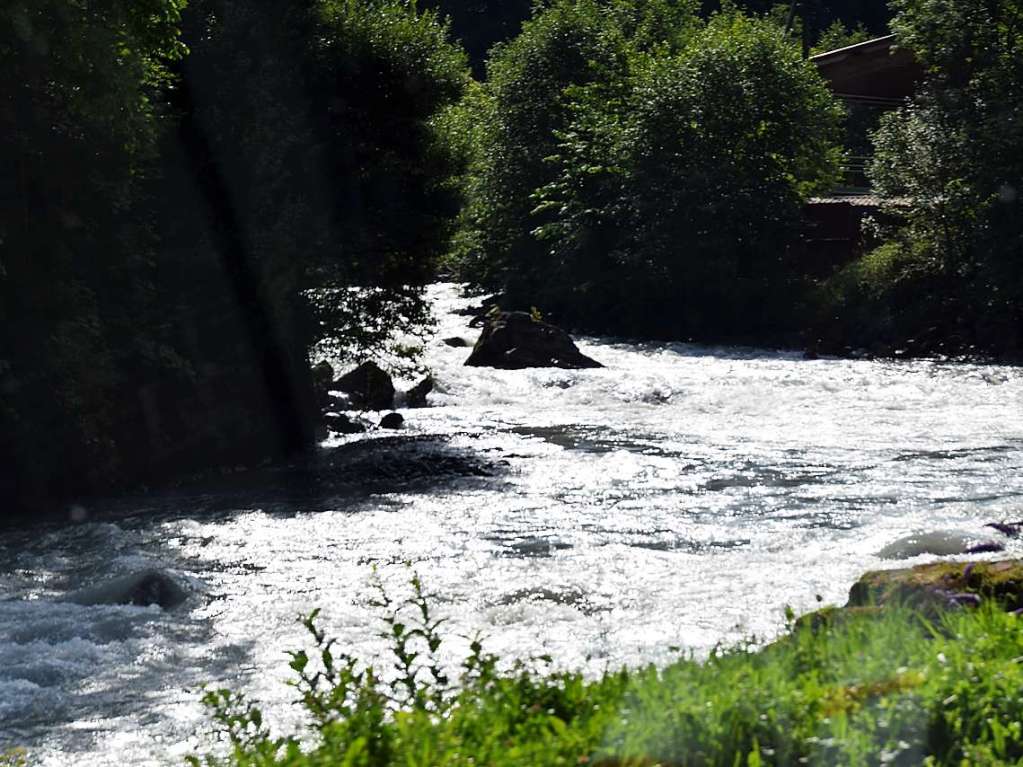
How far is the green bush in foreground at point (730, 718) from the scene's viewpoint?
14.8 feet

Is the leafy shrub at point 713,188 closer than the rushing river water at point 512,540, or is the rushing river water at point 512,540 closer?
the rushing river water at point 512,540

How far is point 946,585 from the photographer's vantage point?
7.65 metres

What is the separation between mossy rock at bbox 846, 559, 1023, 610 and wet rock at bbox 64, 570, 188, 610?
17.7 ft

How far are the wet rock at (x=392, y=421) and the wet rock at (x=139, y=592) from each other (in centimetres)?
1195

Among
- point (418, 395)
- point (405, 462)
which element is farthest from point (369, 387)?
point (405, 462)

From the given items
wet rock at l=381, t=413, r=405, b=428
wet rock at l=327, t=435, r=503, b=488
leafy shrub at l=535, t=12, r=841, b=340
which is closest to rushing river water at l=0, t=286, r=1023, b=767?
wet rock at l=327, t=435, r=503, b=488

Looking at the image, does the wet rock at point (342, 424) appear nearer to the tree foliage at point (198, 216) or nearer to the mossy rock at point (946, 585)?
the tree foliage at point (198, 216)

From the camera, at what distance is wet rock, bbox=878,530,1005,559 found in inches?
442

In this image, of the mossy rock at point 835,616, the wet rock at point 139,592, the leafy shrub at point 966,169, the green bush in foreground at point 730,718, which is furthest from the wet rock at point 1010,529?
the leafy shrub at point 966,169

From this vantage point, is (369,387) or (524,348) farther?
(524,348)

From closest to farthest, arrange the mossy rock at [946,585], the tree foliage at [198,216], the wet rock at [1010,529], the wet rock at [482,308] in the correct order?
the mossy rock at [946,585] < the wet rock at [1010,529] < the tree foliage at [198,216] < the wet rock at [482,308]

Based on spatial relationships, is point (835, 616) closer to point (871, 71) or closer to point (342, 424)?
point (342, 424)

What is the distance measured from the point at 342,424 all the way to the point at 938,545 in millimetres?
13232

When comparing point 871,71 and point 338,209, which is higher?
point 871,71
